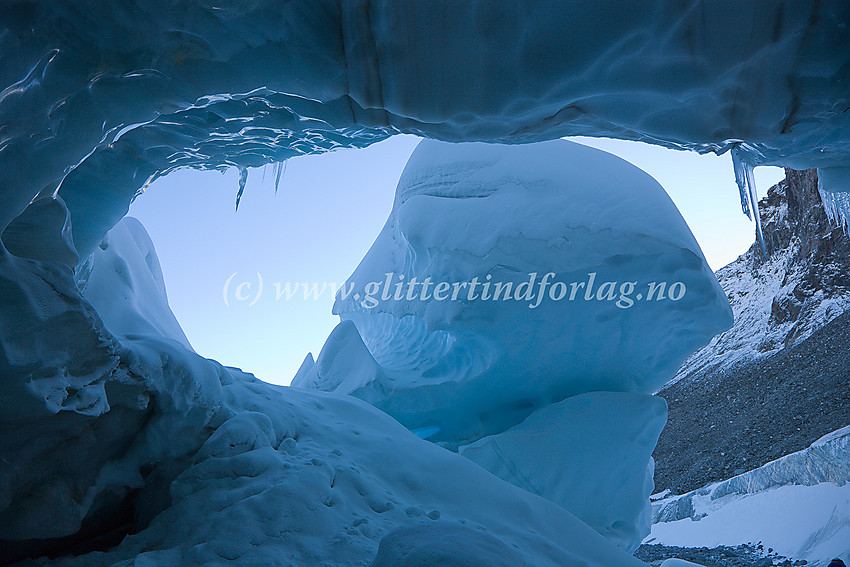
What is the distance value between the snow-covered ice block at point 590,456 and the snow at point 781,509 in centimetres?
327

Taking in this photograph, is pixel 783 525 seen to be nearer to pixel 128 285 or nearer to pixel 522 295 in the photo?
pixel 522 295

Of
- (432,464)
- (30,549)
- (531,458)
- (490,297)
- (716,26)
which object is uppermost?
(490,297)

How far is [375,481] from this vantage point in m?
2.34

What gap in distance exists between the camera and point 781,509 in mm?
7664

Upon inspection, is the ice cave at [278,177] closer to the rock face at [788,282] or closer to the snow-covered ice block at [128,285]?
the snow-covered ice block at [128,285]

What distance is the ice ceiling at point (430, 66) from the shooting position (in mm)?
1434

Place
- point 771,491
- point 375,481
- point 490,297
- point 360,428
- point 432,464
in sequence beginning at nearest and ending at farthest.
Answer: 1. point 375,481
2. point 432,464
3. point 360,428
4. point 490,297
5. point 771,491

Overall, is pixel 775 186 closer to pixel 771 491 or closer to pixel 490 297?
pixel 771 491

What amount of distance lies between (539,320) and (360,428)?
1984 millimetres

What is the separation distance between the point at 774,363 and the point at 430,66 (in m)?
13.4

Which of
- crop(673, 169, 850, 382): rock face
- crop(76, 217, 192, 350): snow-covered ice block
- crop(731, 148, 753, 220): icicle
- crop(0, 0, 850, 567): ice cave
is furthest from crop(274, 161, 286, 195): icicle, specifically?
crop(673, 169, 850, 382): rock face

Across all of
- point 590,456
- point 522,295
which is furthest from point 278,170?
point 590,456

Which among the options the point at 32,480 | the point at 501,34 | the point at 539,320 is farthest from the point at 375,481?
the point at 539,320

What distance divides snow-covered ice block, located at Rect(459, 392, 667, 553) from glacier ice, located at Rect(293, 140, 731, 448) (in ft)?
1.30
